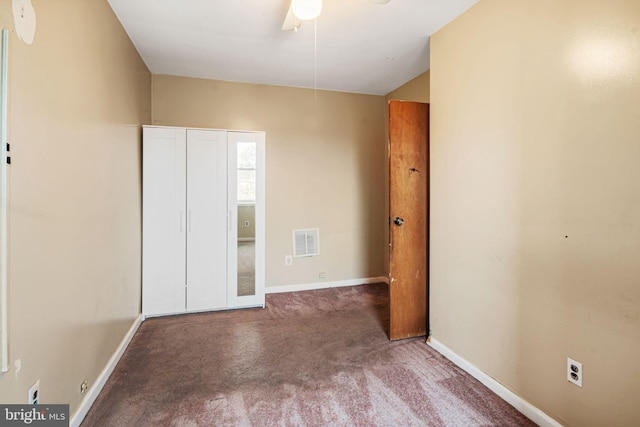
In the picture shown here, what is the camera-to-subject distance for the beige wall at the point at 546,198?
1.38 meters

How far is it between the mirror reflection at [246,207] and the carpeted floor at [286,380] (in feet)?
2.00

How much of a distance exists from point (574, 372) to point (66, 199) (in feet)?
8.91

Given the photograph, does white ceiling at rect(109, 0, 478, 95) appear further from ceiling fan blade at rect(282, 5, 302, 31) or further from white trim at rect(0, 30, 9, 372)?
white trim at rect(0, 30, 9, 372)

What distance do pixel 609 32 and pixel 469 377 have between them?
2.12 metres

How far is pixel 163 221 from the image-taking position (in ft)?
10.5

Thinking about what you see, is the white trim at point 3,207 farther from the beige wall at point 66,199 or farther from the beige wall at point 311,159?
the beige wall at point 311,159

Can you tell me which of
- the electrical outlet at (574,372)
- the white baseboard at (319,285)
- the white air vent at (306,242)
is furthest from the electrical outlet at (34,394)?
the white air vent at (306,242)

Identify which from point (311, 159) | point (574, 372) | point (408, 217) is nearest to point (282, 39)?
point (311, 159)

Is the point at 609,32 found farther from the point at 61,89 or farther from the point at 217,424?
the point at 217,424

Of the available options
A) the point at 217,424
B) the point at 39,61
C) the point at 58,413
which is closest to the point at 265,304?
the point at 217,424

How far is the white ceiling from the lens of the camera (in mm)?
2238

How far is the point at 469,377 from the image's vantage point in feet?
7.12
